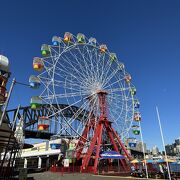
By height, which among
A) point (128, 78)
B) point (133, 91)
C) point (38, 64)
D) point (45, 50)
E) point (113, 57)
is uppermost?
point (113, 57)

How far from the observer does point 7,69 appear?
71.2 ft

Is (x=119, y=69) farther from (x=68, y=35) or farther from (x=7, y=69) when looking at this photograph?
(x=7, y=69)

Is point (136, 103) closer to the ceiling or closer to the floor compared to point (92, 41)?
closer to the floor

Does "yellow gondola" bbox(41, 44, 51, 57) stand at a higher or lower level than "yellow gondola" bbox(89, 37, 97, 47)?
lower

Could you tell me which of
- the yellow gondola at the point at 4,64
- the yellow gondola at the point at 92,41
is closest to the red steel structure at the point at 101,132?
the yellow gondola at the point at 92,41

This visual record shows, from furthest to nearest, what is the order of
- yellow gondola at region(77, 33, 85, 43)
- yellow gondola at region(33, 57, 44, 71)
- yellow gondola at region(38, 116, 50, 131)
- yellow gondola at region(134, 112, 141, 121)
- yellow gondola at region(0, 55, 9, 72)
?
1. yellow gondola at region(134, 112, 141, 121)
2. yellow gondola at region(77, 33, 85, 43)
3. yellow gondola at region(33, 57, 44, 71)
4. yellow gondola at region(38, 116, 50, 131)
5. yellow gondola at region(0, 55, 9, 72)

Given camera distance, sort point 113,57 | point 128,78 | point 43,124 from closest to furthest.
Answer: point 43,124 → point 113,57 → point 128,78

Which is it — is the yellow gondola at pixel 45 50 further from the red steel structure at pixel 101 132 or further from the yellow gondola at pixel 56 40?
the red steel structure at pixel 101 132

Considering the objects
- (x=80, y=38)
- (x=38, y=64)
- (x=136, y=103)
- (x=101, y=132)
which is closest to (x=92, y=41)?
(x=80, y=38)

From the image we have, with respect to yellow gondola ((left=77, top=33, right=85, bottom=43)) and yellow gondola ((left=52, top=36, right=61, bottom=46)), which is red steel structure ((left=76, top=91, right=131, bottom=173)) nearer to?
yellow gondola ((left=77, top=33, right=85, bottom=43))

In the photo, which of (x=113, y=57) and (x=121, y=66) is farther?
(x=121, y=66)

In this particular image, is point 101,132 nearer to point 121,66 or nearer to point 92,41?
point 121,66

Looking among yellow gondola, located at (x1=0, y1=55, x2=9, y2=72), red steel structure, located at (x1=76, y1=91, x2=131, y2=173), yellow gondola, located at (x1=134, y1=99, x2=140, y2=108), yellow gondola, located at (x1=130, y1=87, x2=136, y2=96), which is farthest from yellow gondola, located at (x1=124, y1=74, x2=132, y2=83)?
yellow gondola, located at (x1=0, y1=55, x2=9, y2=72)

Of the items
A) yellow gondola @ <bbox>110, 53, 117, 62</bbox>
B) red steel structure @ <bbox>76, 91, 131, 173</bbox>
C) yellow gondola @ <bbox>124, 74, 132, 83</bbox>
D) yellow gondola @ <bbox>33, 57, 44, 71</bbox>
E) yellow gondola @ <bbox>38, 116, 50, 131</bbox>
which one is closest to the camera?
yellow gondola @ <bbox>38, 116, 50, 131</bbox>
